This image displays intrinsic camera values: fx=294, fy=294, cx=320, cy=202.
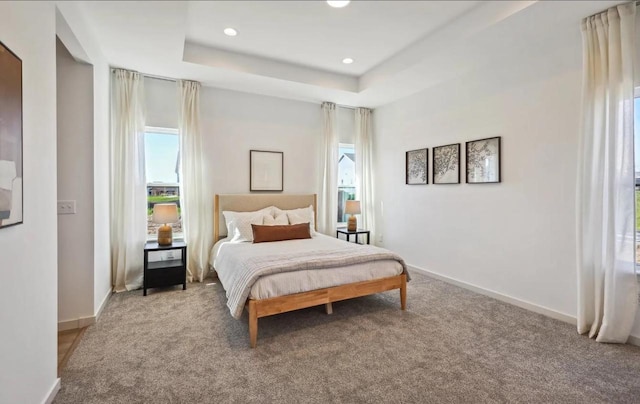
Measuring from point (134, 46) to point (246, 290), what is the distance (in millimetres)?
2681

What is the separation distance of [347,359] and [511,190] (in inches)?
101

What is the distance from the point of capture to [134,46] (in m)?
2.96

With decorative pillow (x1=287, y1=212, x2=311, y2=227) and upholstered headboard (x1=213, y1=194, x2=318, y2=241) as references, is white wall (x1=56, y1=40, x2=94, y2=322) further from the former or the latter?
decorative pillow (x1=287, y1=212, x2=311, y2=227)

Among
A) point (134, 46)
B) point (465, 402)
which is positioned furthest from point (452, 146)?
point (134, 46)

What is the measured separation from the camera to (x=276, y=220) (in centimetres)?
409

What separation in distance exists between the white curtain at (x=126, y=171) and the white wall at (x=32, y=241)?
184cm

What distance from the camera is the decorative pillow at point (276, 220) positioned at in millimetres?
4004

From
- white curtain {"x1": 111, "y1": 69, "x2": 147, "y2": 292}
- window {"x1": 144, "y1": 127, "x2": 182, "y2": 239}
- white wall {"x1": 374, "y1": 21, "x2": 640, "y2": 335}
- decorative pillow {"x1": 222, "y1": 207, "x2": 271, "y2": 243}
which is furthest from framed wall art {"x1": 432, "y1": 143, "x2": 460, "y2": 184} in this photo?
white curtain {"x1": 111, "y1": 69, "x2": 147, "y2": 292}

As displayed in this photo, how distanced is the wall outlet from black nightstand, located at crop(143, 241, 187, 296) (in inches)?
37.7

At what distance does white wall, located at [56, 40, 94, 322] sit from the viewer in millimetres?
2625

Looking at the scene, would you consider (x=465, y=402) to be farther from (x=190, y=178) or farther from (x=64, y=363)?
(x=190, y=178)

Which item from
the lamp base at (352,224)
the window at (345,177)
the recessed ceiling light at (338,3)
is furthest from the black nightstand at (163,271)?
the recessed ceiling light at (338,3)

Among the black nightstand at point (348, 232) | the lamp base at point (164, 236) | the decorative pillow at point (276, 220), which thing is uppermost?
the decorative pillow at point (276, 220)

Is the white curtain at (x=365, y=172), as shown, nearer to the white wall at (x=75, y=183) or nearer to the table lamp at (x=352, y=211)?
the table lamp at (x=352, y=211)
